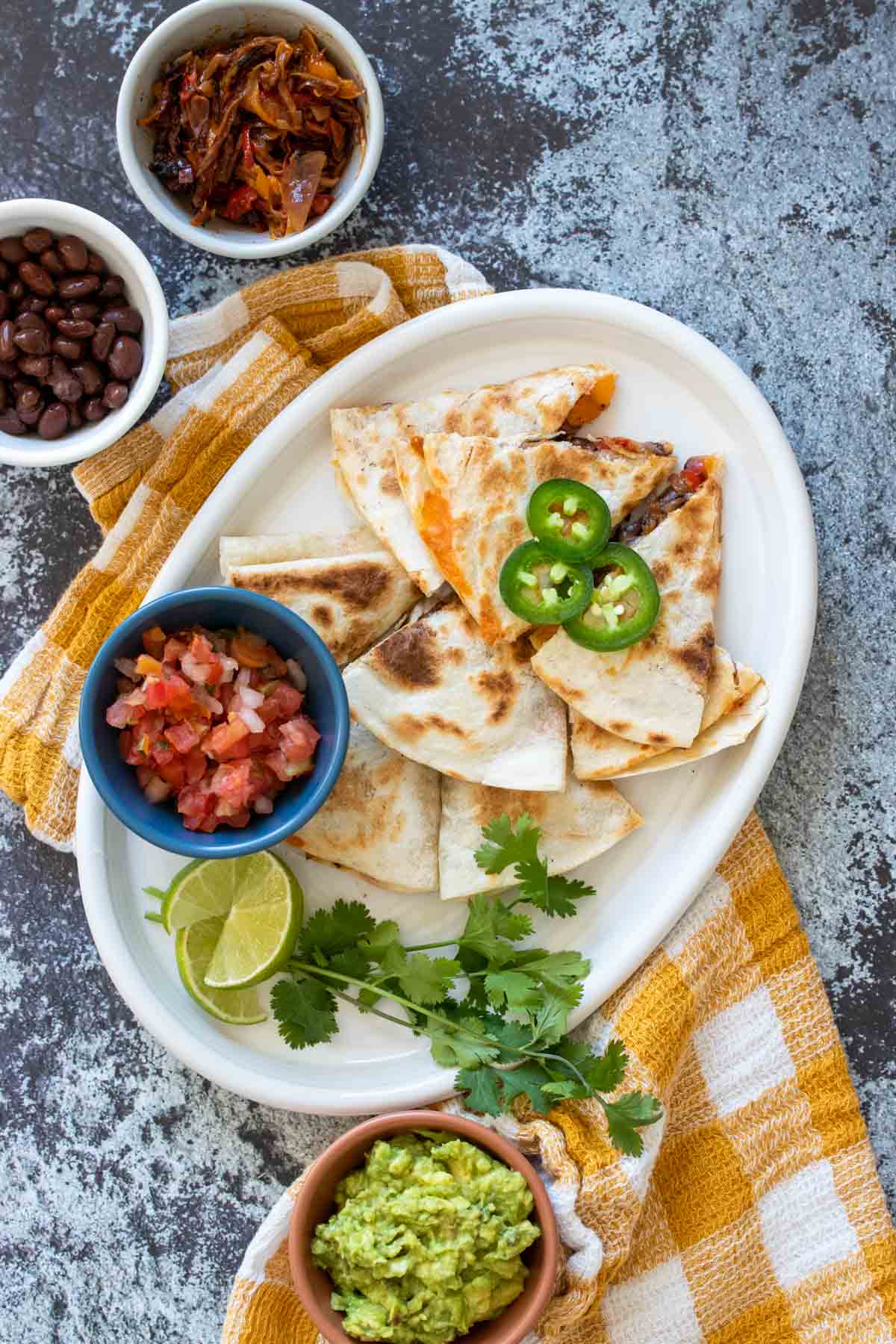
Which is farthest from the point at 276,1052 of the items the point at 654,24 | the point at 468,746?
the point at 654,24

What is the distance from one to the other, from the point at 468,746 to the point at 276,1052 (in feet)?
3.06

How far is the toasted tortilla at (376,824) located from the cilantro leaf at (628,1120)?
0.67 m

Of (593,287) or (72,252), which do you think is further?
(593,287)

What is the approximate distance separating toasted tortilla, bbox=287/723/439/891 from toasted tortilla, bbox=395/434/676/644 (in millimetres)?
415

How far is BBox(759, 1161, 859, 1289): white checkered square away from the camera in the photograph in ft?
10.6

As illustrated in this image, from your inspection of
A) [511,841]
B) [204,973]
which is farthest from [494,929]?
[204,973]

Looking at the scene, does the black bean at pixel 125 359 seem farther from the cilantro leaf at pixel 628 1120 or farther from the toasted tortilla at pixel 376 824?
the cilantro leaf at pixel 628 1120

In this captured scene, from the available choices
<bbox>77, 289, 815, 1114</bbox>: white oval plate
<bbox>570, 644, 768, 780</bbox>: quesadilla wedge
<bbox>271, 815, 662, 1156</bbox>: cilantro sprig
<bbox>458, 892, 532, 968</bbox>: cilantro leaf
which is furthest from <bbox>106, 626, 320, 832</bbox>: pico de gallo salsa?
<bbox>570, 644, 768, 780</bbox>: quesadilla wedge

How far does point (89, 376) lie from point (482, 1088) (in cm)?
197

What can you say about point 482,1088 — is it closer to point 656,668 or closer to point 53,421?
point 656,668

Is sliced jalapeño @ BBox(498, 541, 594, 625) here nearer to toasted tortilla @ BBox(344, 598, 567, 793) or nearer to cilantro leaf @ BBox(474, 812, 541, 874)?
toasted tortilla @ BBox(344, 598, 567, 793)

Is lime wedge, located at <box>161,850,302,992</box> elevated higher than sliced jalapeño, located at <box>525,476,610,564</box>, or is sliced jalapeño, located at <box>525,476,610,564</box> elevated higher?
sliced jalapeño, located at <box>525,476,610,564</box>

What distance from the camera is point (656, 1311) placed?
320 centimetres

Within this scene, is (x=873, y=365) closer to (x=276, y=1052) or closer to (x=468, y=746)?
(x=468, y=746)
